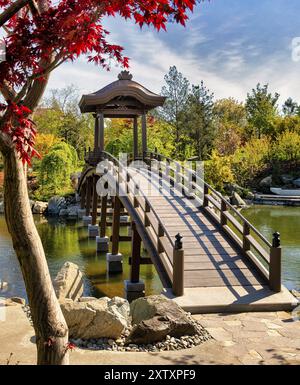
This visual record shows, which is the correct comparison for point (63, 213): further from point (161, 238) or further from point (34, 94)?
point (34, 94)

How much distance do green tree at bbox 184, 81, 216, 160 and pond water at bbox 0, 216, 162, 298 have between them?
19.1m

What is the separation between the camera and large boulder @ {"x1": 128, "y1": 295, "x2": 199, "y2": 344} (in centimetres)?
575

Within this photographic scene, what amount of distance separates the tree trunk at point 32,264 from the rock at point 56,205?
27080 mm

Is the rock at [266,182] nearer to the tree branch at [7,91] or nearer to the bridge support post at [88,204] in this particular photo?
the bridge support post at [88,204]

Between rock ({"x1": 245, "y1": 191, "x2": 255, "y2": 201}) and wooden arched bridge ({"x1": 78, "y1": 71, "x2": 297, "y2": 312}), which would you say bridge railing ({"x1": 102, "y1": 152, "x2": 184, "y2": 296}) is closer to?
wooden arched bridge ({"x1": 78, "y1": 71, "x2": 297, "y2": 312})

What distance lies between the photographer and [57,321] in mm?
3836

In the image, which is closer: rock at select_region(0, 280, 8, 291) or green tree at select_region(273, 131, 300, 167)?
rock at select_region(0, 280, 8, 291)

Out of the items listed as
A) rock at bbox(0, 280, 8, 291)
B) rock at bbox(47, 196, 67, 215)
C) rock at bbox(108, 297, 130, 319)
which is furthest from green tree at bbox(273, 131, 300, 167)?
rock at bbox(108, 297, 130, 319)

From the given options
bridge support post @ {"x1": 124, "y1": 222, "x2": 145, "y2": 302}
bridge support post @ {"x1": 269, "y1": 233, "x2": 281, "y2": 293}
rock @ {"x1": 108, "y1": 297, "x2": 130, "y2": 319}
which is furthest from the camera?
bridge support post @ {"x1": 124, "y1": 222, "x2": 145, "y2": 302}

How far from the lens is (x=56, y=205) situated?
101 ft

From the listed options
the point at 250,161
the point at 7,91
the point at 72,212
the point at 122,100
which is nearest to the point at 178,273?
the point at 7,91

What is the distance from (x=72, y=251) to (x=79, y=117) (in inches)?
1123

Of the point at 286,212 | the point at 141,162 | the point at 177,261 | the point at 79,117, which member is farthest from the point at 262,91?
the point at 177,261

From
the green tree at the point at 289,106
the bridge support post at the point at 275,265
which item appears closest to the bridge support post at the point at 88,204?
the bridge support post at the point at 275,265
